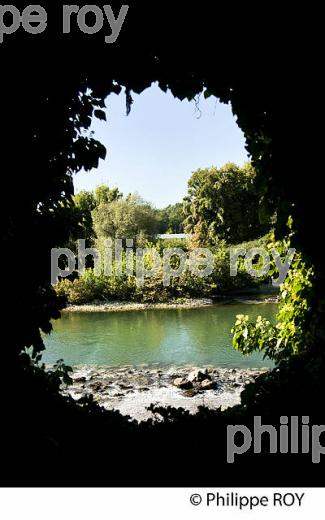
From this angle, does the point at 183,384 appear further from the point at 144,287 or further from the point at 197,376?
the point at 144,287

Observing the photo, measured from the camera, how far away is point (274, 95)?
288 centimetres

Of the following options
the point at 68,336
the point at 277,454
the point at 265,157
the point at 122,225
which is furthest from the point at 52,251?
the point at 122,225

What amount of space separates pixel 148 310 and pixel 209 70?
Result: 2397 cm

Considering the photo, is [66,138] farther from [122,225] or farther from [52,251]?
[122,225]

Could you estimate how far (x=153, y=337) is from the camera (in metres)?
18.8

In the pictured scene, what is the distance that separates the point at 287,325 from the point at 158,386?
336 inches

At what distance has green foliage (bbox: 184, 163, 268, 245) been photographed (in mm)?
39219

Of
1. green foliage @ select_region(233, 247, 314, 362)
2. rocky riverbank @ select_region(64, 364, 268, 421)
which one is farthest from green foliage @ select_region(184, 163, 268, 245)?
green foliage @ select_region(233, 247, 314, 362)

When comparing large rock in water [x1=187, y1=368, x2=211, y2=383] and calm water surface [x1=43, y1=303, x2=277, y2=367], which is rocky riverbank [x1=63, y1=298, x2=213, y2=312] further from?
large rock in water [x1=187, y1=368, x2=211, y2=383]

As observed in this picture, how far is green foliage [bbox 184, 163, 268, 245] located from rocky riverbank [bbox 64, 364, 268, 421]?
1036 inches

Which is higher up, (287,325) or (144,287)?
(287,325)

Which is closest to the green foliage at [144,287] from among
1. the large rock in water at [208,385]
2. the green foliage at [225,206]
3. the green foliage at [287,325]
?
the green foliage at [225,206]

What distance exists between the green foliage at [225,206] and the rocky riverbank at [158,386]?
2632cm

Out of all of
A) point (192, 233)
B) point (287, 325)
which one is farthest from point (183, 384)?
point (192, 233)
